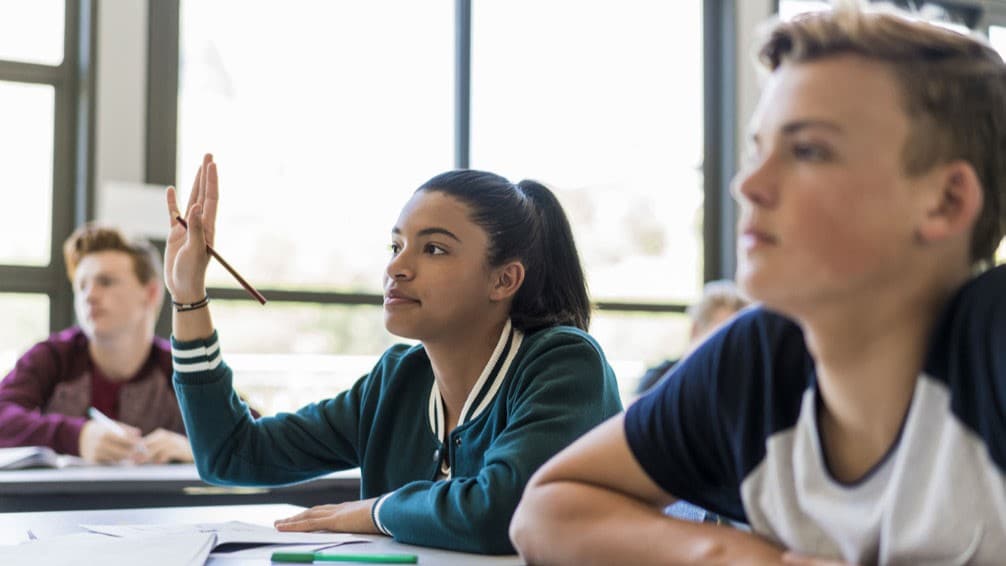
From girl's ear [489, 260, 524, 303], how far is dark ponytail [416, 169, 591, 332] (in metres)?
0.01

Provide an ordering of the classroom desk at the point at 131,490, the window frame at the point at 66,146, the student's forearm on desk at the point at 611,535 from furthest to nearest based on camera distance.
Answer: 1. the window frame at the point at 66,146
2. the classroom desk at the point at 131,490
3. the student's forearm on desk at the point at 611,535

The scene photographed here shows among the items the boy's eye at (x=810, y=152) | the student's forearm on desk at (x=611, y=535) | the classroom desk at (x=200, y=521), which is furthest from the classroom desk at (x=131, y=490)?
the boy's eye at (x=810, y=152)

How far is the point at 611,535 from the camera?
1106 millimetres

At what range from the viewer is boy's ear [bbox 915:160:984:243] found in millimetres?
950

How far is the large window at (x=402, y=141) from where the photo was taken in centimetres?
423

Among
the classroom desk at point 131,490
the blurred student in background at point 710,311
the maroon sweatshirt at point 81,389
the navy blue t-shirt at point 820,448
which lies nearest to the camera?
the navy blue t-shirt at point 820,448

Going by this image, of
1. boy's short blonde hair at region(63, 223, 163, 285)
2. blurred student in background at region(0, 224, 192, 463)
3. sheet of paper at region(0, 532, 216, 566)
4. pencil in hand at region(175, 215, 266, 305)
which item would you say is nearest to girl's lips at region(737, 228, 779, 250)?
sheet of paper at region(0, 532, 216, 566)

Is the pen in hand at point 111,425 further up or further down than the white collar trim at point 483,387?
further down

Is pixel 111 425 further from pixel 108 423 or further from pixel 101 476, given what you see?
pixel 101 476

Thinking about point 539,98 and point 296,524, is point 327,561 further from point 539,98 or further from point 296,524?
point 539,98

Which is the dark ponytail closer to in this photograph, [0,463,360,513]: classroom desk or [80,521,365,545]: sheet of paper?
[80,521,365,545]: sheet of paper

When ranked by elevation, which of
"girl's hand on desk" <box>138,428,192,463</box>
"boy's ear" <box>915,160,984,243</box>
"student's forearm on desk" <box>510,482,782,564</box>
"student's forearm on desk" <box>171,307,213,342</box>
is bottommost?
"girl's hand on desk" <box>138,428,192,463</box>

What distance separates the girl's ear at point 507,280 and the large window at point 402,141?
6.93 ft

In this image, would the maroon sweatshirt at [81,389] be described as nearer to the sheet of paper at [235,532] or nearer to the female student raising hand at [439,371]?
the female student raising hand at [439,371]
